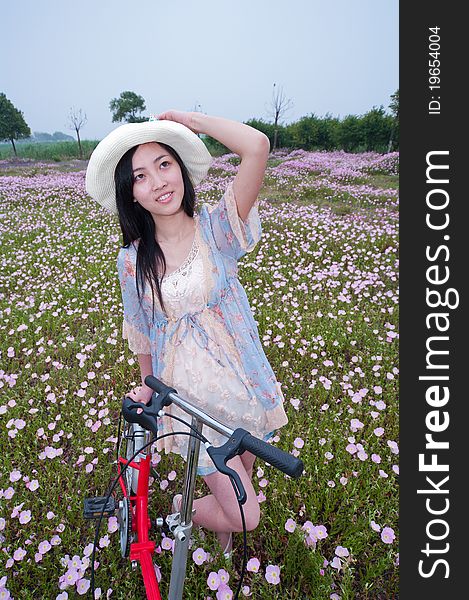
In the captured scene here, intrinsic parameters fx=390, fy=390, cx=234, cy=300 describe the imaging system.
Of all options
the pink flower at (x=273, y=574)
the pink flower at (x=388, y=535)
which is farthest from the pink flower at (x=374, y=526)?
the pink flower at (x=273, y=574)

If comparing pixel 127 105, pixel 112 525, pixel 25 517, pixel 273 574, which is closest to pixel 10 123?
pixel 127 105

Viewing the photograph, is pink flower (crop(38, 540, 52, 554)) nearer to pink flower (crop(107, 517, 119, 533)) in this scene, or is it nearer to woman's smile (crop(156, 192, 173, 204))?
pink flower (crop(107, 517, 119, 533))

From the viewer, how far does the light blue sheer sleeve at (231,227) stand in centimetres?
180

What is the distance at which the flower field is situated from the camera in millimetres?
2137

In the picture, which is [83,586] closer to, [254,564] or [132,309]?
[254,564]

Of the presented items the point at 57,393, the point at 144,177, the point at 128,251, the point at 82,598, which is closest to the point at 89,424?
the point at 57,393

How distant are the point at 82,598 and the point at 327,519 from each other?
1.43m

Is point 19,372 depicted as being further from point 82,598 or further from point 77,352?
point 82,598

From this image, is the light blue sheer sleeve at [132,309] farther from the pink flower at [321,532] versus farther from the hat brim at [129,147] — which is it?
the pink flower at [321,532]

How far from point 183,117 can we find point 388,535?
8.00 feet

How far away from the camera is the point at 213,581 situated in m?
1.89

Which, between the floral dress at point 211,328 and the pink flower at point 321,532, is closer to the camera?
the floral dress at point 211,328

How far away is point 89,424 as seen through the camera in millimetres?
3178

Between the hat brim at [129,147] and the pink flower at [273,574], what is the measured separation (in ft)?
6.60
